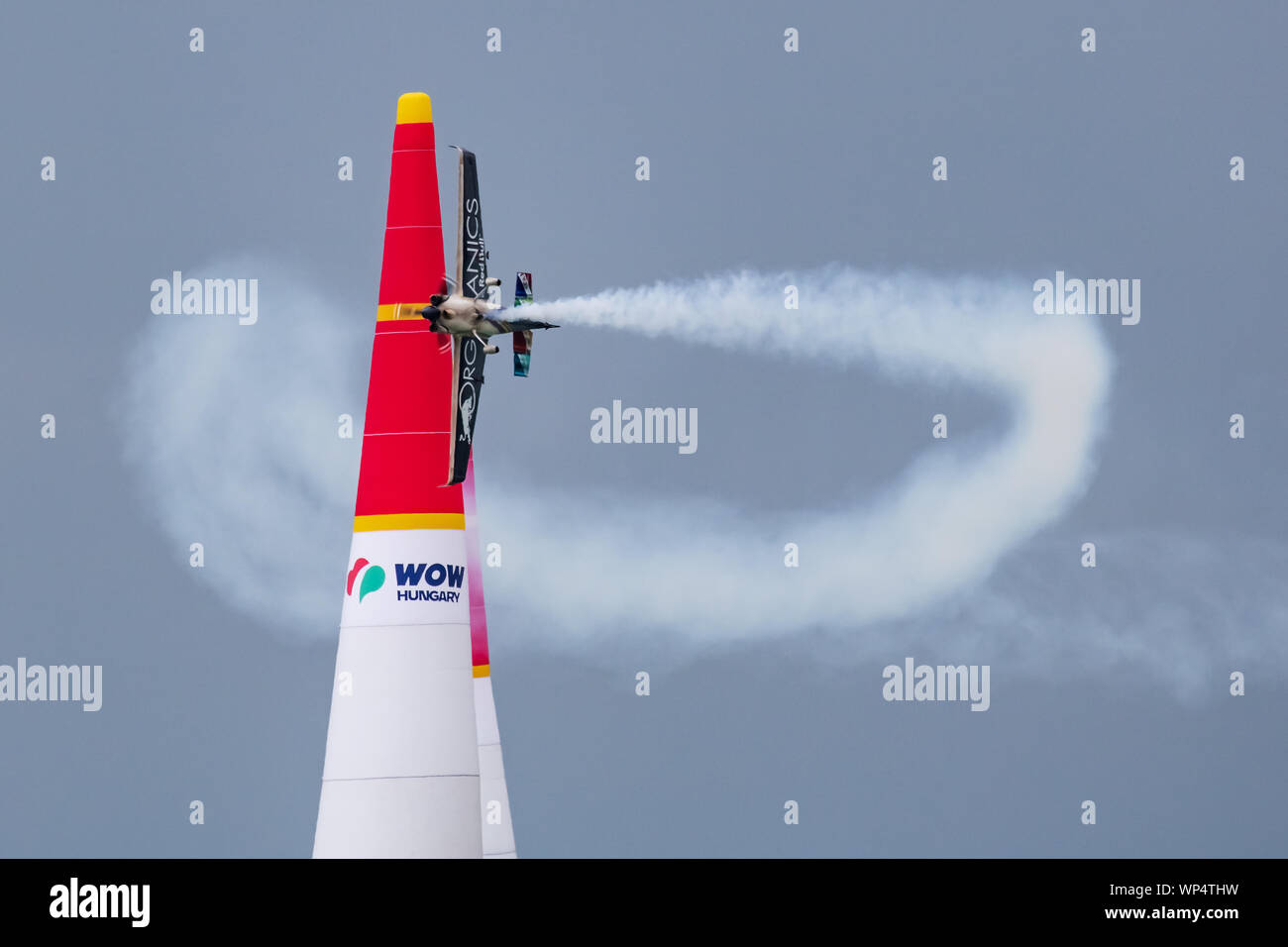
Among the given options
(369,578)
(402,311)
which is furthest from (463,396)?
(369,578)

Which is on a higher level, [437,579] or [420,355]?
[420,355]

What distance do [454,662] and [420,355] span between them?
5.58m

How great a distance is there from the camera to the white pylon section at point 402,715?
4584 cm

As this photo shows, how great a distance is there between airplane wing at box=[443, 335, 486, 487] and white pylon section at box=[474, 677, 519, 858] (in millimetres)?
7874

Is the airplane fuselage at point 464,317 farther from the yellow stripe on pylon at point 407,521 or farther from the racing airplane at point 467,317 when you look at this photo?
the yellow stripe on pylon at point 407,521

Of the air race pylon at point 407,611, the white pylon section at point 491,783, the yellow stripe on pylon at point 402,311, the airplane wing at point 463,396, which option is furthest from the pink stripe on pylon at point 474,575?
the yellow stripe on pylon at point 402,311

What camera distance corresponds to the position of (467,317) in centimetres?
4578

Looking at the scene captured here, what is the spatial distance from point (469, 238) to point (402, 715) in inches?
339

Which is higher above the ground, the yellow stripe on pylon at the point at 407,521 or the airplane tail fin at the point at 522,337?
the airplane tail fin at the point at 522,337

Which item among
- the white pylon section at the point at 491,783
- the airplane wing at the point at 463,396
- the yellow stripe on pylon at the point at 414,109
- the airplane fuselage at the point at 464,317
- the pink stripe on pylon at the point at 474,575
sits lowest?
the white pylon section at the point at 491,783

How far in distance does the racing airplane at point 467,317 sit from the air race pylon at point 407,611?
0.51 metres
